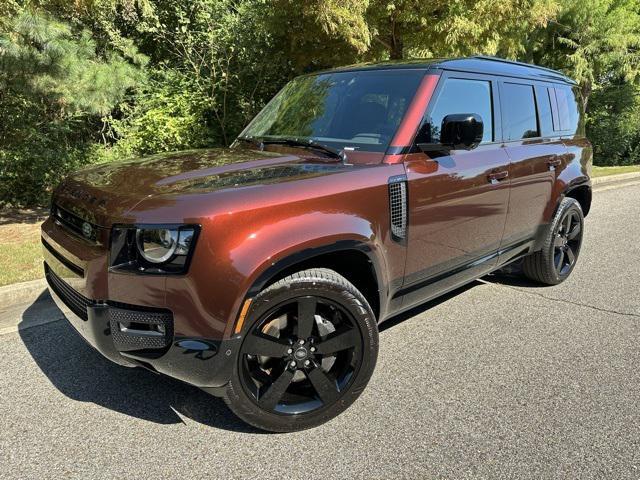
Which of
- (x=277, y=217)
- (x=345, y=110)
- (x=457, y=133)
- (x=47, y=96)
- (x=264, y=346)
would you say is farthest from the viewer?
(x=47, y=96)

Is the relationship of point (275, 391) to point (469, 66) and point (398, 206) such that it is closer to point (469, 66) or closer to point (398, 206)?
point (398, 206)

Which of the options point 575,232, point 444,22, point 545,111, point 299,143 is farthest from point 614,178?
point 299,143

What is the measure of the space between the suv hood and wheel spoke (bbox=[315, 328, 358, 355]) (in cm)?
87

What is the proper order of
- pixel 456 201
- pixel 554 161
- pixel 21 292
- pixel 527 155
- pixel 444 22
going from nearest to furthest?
pixel 456 201
pixel 527 155
pixel 21 292
pixel 554 161
pixel 444 22

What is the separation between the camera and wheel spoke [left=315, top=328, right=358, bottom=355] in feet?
8.96

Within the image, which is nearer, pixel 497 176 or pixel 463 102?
pixel 463 102

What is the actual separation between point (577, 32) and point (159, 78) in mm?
15604

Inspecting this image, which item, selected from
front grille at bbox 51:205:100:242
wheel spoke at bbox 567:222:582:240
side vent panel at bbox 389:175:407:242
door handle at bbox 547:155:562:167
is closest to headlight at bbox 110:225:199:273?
front grille at bbox 51:205:100:242

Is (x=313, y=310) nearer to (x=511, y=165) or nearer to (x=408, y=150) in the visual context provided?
(x=408, y=150)

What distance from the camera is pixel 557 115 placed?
4707mm

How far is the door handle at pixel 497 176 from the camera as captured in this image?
3.63m

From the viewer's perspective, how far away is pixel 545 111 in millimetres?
4500

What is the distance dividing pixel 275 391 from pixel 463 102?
2.29 metres

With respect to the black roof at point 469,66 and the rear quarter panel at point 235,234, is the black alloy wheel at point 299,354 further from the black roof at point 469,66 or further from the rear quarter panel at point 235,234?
the black roof at point 469,66
